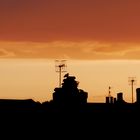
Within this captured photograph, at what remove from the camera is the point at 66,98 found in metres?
143

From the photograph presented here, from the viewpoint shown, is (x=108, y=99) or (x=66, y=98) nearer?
(x=66, y=98)

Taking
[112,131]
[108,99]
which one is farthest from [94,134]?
[108,99]

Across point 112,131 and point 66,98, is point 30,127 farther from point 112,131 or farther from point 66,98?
point 66,98

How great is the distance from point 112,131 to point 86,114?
39.9 ft

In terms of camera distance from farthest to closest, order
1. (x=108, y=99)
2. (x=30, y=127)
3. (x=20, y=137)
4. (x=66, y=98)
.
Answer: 1. (x=108, y=99)
2. (x=66, y=98)
3. (x=30, y=127)
4. (x=20, y=137)

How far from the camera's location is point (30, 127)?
334 feet

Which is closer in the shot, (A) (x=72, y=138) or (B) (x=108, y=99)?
(A) (x=72, y=138)

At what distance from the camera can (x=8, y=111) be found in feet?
366

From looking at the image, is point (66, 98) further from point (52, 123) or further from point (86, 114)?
point (52, 123)

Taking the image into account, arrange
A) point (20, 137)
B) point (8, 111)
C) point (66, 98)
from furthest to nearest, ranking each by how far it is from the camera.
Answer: point (66, 98) < point (8, 111) < point (20, 137)

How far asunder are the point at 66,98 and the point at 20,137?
48.7 m

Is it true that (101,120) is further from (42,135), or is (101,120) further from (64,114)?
(42,135)

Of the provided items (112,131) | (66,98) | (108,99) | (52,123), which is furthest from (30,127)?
(108,99)

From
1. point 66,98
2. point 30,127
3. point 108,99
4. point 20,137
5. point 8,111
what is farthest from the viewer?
point 108,99
